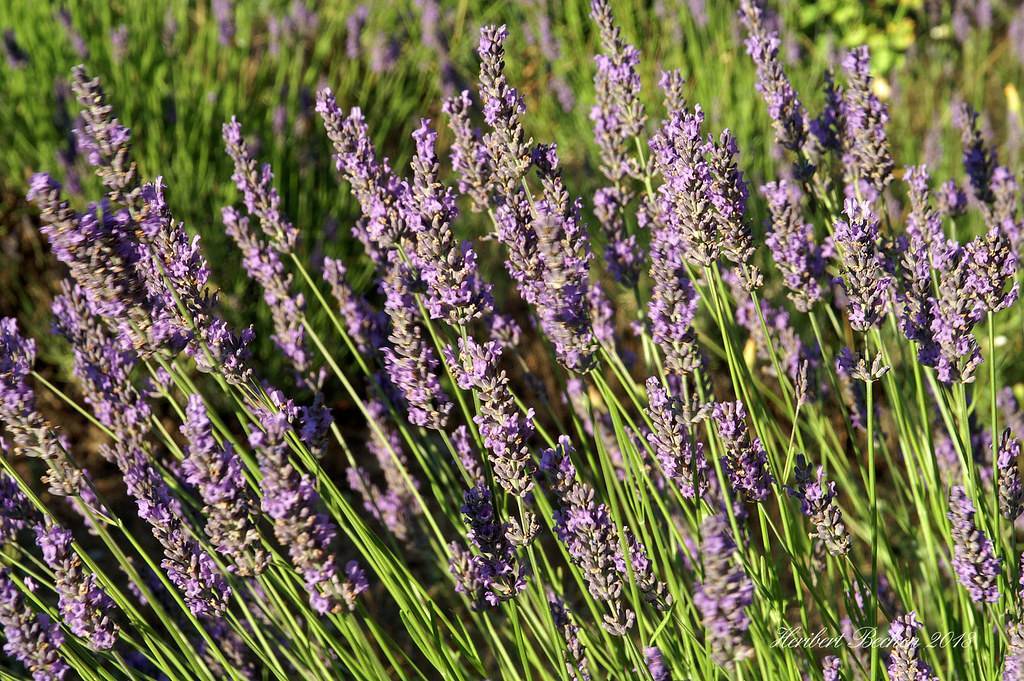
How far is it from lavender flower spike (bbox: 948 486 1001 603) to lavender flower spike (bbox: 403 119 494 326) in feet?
2.46

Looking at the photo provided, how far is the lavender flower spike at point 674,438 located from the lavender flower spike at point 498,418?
7.4 inches

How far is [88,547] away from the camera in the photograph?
307cm

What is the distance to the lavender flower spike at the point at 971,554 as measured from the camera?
4.61 ft

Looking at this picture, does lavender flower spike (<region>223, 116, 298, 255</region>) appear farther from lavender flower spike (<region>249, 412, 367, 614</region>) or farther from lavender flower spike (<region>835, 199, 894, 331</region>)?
lavender flower spike (<region>835, 199, 894, 331</region>)

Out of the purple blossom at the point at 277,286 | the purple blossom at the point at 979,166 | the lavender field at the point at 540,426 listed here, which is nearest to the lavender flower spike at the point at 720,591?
the lavender field at the point at 540,426

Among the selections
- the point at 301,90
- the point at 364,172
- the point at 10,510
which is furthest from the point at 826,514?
the point at 301,90

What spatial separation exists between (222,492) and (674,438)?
25.8 inches

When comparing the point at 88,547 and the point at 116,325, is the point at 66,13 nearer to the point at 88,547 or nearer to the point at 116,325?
the point at 88,547

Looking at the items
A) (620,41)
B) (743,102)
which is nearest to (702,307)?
(743,102)

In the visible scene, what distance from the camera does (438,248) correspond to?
4.58ft

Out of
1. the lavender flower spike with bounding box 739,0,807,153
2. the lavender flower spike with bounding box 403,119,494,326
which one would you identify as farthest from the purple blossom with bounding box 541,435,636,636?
the lavender flower spike with bounding box 739,0,807,153

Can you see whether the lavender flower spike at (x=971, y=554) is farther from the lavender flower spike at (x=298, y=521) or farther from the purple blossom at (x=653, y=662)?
the lavender flower spike at (x=298, y=521)

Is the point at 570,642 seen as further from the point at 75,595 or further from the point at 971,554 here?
the point at 75,595

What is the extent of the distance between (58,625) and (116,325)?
0.48m
